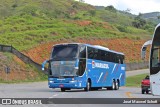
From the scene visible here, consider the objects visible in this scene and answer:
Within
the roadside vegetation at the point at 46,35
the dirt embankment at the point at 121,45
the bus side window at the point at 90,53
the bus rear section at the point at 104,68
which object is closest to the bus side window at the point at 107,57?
the bus rear section at the point at 104,68

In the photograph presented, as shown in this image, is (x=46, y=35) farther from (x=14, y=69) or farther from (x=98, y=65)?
(x=98, y=65)

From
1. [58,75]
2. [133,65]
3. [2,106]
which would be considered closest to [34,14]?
[133,65]

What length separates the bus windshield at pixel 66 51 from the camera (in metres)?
36.6

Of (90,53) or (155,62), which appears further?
(90,53)

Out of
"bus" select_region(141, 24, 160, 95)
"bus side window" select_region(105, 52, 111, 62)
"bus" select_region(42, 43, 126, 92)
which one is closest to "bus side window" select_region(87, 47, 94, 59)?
"bus" select_region(42, 43, 126, 92)

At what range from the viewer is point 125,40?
10181 centimetres

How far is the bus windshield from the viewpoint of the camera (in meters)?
36.6

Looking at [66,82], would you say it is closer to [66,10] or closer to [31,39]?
[31,39]

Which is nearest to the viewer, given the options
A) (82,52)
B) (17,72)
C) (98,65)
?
(82,52)

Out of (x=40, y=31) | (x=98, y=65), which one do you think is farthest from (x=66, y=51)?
(x=40, y=31)

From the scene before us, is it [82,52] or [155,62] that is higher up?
[155,62]

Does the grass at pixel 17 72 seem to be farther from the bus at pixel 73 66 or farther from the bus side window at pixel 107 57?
the bus at pixel 73 66

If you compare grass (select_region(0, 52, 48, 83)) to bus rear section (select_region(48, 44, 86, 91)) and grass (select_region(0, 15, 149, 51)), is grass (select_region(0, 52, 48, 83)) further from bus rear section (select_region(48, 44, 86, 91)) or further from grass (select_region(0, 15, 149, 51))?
bus rear section (select_region(48, 44, 86, 91))

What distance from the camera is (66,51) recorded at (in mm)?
36812
